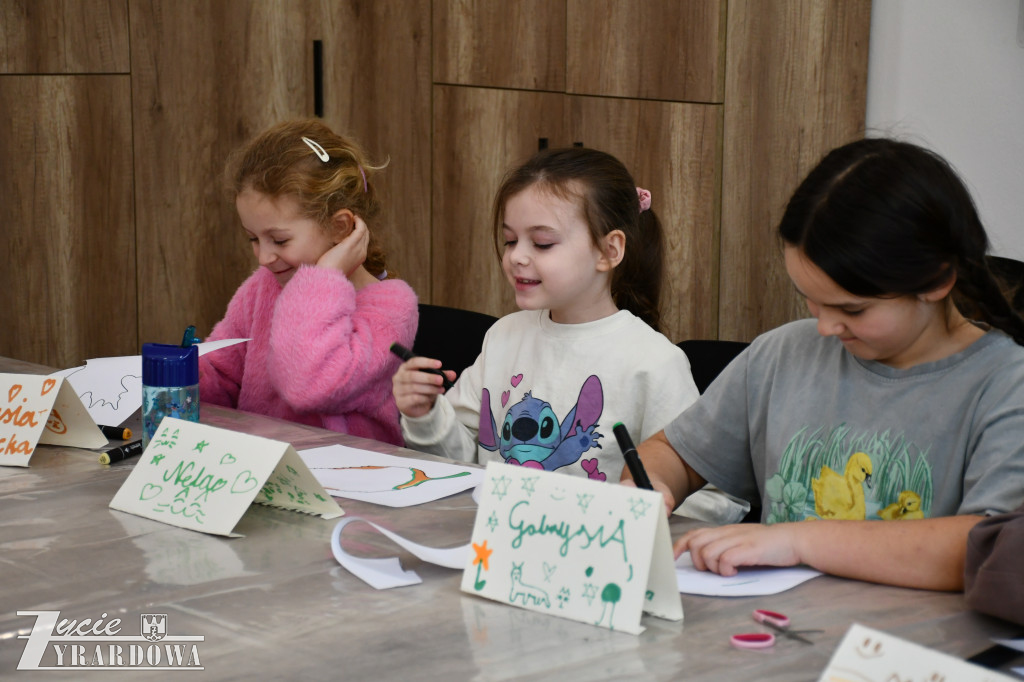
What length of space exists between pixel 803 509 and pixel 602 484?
0.42 meters

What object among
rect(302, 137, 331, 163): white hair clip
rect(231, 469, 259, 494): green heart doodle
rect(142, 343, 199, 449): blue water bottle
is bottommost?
rect(231, 469, 259, 494): green heart doodle

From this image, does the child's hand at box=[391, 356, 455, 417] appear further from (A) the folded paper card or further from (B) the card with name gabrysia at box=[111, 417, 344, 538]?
(A) the folded paper card

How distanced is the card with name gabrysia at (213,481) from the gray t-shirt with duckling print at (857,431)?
464mm

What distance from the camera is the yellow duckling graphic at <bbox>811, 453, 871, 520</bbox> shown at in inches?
45.1

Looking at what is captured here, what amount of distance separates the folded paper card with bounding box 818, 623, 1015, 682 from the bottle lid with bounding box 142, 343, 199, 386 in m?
0.86

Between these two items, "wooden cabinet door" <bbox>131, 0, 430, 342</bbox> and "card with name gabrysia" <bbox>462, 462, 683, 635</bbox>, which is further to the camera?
"wooden cabinet door" <bbox>131, 0, 430, 342</bbox>

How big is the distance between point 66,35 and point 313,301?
5.83ft

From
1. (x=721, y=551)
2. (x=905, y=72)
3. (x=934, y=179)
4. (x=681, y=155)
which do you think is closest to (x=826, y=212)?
(x=934, y=179)

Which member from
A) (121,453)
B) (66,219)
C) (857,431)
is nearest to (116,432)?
(121,453)

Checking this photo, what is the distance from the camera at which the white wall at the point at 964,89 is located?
6.56 ft

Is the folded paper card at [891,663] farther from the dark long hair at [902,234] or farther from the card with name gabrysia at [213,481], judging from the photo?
the card with name gabrysia at [213,481]

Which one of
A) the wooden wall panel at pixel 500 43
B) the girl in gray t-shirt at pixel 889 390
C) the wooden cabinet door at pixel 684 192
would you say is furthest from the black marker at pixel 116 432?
the wooden wall panel at pixel 500 43

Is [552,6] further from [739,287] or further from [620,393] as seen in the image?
[620,393]

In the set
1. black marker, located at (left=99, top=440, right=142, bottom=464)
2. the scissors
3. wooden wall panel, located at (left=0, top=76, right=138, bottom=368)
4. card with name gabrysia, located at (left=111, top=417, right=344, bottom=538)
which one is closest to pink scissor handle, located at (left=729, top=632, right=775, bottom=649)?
the scissors
